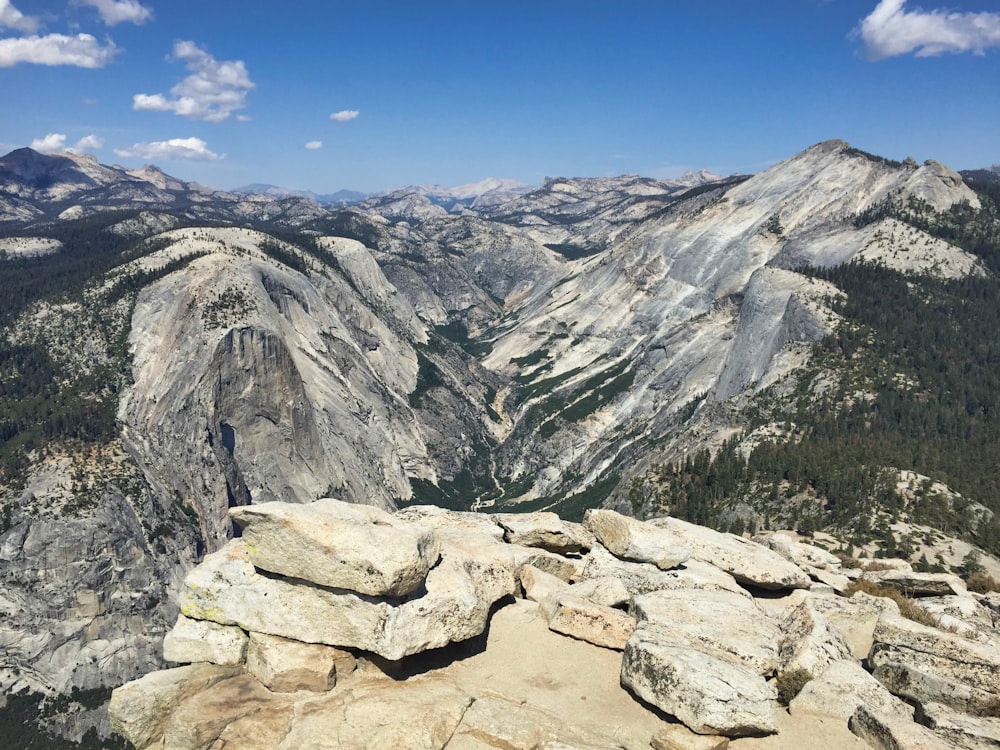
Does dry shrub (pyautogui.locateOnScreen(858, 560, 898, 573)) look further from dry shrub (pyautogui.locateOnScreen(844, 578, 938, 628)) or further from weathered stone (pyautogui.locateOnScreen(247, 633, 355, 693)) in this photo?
weathered stone (pyautogui.locateOnScreen(247, 633, 355, 693))

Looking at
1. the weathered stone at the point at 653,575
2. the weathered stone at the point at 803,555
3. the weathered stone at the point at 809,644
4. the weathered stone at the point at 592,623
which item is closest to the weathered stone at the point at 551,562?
the weathered stone at the point at 653,575

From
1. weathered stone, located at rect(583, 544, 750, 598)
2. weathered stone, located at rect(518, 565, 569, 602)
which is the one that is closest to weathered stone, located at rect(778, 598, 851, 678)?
weathered stone, located at rect(583, 544, 750, 598)

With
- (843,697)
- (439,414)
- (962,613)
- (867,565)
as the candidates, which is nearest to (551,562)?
(843,697)

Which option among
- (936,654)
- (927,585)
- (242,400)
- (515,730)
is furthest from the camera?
(242,400)

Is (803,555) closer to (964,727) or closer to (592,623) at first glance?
(964,727)

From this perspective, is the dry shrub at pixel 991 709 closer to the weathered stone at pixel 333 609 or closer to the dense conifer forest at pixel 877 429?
the weathered stone at pixel 333 609
